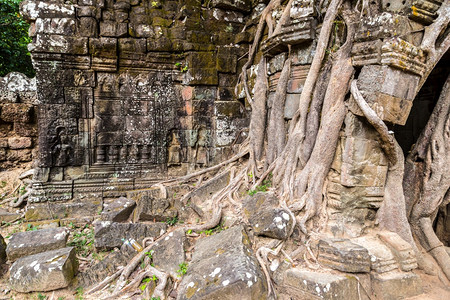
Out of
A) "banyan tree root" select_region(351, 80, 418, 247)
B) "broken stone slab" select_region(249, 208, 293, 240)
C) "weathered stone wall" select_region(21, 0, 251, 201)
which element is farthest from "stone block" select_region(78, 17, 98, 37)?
"banyan tree root" select_region(351, 80, 418, 247)

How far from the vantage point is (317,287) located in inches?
98.2

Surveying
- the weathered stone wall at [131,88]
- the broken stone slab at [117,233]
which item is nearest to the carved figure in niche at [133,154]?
the weathered stone wall at [131,88]

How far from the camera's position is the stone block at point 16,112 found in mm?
5195

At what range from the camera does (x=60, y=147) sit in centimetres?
462

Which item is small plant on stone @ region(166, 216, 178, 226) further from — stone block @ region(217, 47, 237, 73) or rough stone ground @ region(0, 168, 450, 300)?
stone block @ region(217, 47, 237, 73)

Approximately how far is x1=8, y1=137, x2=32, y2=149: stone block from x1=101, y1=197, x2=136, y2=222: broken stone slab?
8.57 feet

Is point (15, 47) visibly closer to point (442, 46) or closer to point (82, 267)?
point (82, 267)

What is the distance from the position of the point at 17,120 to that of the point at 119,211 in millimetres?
3018

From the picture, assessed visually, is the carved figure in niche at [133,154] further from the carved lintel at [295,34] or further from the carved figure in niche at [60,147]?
the carved lintel at [295,34]

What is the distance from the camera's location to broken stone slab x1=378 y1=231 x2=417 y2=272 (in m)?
2.90

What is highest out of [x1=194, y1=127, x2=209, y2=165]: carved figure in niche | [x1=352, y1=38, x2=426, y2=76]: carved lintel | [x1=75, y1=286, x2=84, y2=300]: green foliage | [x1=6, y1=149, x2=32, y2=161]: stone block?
[x1=352, y1=38, x2=426, y2=76]: carved lintel

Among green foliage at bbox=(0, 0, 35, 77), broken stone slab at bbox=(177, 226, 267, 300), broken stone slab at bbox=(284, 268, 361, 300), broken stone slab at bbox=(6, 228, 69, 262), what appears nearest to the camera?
broken stone slab at bbox=(177, 226, 267, 300)

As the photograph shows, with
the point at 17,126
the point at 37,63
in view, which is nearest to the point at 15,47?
the point at 17,126

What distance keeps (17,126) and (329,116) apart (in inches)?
215
